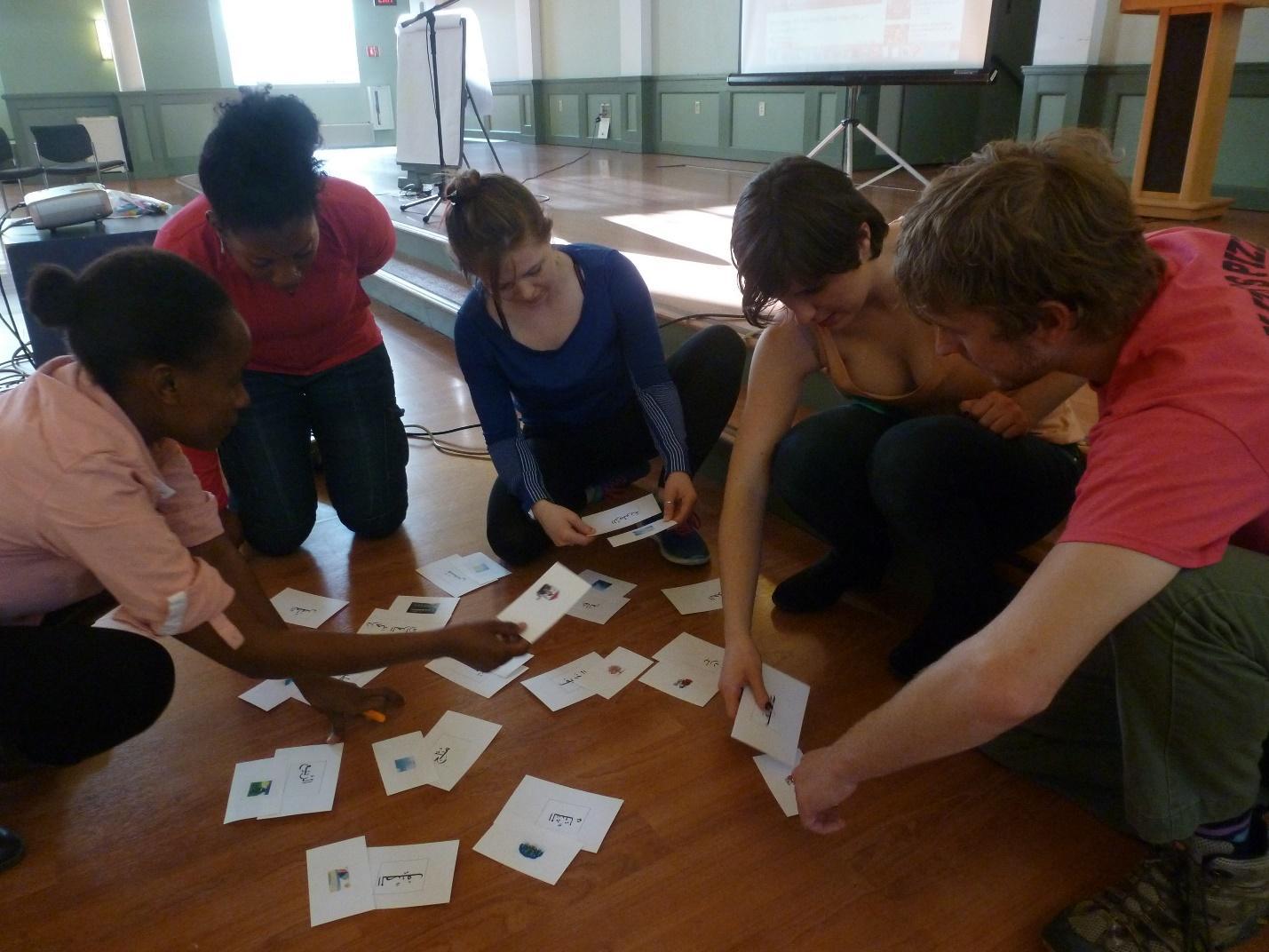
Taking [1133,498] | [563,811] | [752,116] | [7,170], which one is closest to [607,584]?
[563,811]

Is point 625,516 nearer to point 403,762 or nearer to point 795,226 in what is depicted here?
point 403,762

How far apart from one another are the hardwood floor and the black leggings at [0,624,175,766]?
14 cm

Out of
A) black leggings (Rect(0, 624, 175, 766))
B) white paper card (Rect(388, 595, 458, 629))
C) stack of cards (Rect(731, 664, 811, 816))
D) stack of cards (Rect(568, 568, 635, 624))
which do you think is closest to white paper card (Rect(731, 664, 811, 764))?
stack of cards (Rect(731, 664, 811, 816))

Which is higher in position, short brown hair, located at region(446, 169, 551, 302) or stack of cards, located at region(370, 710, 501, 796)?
short brown hair, located at region(446, 169, 551, 302)

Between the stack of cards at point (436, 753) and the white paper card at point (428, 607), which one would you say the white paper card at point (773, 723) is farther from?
the white paper card at point (428, 607)

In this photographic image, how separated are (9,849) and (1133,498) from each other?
149 centimetres

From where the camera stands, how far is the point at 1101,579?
82 centimetres

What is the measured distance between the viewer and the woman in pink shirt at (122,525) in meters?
1.06

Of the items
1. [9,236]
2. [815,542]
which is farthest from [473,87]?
[815,542]

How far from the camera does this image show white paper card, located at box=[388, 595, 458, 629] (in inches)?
71.5

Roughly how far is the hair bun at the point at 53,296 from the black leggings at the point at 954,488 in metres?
1.10

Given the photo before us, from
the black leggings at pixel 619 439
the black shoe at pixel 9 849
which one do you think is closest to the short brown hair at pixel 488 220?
the black leggings at pixel 619 439

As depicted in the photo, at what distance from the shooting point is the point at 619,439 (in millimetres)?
2076

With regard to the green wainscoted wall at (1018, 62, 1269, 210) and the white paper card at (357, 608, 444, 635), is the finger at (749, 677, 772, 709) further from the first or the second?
the green wainscoted wall at (1018, 62, 1269, 210)
